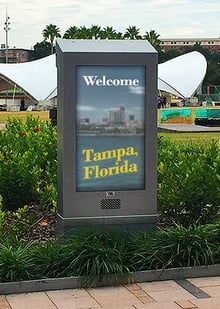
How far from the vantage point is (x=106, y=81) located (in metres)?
6.29

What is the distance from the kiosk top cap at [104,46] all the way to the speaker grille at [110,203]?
136 cm

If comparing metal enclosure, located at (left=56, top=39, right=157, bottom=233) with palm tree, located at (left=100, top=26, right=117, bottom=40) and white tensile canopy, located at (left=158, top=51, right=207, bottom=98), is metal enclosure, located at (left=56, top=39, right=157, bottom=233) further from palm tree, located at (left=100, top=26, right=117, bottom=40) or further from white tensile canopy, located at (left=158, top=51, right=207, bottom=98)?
palm tree, located at (left=100, top=26, right=117, bottom=40)

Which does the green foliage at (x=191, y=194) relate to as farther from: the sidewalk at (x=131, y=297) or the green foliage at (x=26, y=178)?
the sidewalk at (x=131, y=297)

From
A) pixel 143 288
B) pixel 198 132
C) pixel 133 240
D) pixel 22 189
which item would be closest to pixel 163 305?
pixel 143 288

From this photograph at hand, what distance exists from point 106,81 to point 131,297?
80.0 inches

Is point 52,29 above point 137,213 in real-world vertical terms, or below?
above

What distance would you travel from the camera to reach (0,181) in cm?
787

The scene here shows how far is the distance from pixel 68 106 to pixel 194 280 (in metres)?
1.87

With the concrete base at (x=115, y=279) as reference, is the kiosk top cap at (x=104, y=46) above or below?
above

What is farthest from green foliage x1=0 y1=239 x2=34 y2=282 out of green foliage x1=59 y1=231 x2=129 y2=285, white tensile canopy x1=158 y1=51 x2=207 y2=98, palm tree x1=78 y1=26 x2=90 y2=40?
palm tree x1=78 y1=26 x2=90 y2=40

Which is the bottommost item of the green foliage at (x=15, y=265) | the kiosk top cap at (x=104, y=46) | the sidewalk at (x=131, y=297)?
the sidewalk at (x=131, y=297)

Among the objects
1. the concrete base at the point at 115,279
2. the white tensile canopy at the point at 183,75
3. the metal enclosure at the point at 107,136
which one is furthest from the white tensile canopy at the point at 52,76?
the concrete base at the point at 115,279

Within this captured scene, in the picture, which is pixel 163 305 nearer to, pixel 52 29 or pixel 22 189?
pixel 22 189

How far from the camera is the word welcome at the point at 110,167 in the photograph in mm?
6309
